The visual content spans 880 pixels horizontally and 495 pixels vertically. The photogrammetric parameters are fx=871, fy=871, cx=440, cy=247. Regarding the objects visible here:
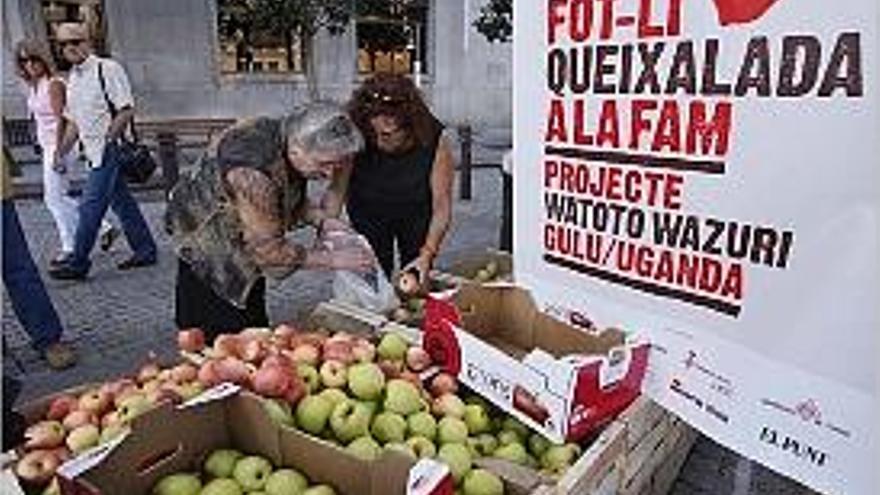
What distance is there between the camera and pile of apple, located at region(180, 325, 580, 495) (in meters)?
2.20

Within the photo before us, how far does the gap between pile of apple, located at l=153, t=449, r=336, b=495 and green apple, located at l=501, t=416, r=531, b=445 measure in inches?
26.7

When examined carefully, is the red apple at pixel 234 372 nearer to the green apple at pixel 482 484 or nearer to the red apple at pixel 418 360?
the red apple at pixel 418 360

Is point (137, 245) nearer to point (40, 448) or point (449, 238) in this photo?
point (449, 238)

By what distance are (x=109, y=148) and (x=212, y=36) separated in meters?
9.78

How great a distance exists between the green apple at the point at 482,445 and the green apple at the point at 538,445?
0.35 ft

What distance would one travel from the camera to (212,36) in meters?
15.5

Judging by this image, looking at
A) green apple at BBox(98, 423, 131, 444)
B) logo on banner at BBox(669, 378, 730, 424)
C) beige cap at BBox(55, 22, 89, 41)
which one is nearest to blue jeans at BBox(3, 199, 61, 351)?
beige cap at BBox(55, 22, 89, 41)

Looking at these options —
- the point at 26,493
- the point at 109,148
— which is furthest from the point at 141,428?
the point at 109,148

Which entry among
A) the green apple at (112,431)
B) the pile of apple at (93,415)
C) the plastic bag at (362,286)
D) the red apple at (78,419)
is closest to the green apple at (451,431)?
the pile of apple at (93,415)

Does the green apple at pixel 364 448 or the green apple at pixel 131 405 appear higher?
the green apple at pixel 131 405

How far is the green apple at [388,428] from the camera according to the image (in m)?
2.25

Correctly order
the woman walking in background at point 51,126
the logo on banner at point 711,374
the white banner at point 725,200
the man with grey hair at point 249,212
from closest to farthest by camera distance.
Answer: the white banner at point 725,200 < the logo on banner at point 711,374 < the man with grey hair at point 249,212 < the woman walking in background at point 51,126

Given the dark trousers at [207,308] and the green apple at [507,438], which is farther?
the dark trousers at [207,308]

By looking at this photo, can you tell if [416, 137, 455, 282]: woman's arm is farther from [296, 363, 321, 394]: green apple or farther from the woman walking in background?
the woman walking in background
